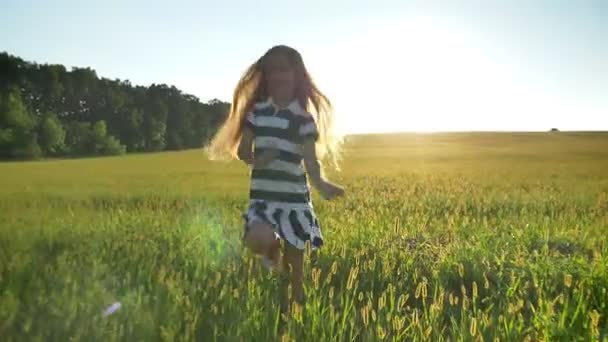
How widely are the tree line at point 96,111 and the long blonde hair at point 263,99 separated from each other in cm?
4896

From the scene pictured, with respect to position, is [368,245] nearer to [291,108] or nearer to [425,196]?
[291,108]

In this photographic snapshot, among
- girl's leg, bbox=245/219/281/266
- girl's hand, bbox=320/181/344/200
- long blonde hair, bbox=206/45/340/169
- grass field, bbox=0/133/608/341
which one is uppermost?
long blonde hair, bbox=206/45/340/169

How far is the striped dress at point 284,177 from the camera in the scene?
147 inches

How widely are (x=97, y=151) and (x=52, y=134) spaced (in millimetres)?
4309

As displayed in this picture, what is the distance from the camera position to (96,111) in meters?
60.3

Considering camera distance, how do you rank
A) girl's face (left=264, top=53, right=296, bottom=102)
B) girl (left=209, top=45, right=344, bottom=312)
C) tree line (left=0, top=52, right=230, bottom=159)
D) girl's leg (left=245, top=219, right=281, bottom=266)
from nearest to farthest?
girl's leg (left=245, top=219, right=281, bottom=266)
girl (left=209, top=45, right=344, bottom=312)
girl's face (left=264, top=53, right=296, bottom=102)
tree line (left=0, top=52, right=230, bottom=159)

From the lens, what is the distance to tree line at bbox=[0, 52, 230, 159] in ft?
170

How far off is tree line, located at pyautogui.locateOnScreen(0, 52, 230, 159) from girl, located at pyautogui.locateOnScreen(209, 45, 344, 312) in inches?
1931

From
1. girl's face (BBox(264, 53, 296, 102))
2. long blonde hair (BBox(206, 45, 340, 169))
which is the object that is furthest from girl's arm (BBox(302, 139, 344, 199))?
girl's face (BBox(264, 53, 296, 102))

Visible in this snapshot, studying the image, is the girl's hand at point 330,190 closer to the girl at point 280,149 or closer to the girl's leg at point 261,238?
the girl at point 280,149

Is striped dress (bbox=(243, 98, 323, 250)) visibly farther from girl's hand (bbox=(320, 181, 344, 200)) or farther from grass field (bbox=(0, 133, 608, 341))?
grass field (bbox=(0, 133, 608, 341))

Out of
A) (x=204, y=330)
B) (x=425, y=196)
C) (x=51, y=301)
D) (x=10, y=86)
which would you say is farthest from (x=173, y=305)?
(x=10, y=86)

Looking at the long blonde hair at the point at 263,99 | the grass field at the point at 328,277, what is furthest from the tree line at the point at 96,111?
the long blonde hair at the point at 263,99

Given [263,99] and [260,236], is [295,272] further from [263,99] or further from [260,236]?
[263,99]
